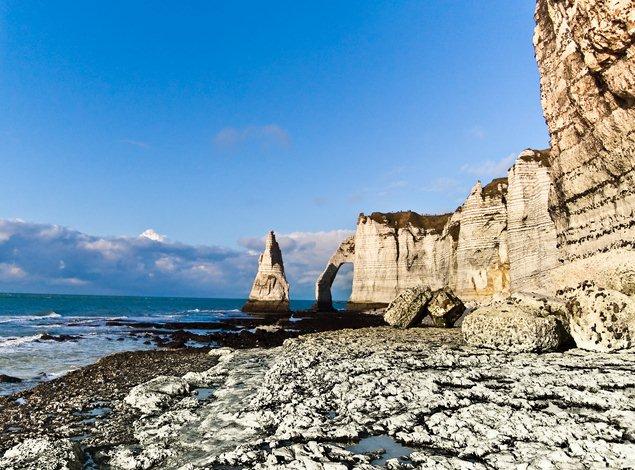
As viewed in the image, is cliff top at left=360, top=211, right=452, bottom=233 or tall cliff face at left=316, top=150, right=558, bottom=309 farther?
cliff top at left=360, top=211, right=452, bottom=233

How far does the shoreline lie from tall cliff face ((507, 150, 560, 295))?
56.4 ft

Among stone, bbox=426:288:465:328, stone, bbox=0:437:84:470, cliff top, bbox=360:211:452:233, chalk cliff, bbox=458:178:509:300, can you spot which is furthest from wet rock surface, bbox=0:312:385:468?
cliff top, bbox=360:211:452:233

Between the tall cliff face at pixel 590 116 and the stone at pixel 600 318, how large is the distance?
2235 millimetres

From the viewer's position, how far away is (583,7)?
11672 millimetres

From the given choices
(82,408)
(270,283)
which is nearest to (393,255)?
(270,283)

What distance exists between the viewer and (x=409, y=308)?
25.9 metres

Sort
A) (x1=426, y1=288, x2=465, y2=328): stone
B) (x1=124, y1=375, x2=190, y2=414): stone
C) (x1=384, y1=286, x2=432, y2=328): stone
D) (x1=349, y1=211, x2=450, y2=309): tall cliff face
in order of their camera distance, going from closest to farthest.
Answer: (x1=124, y1=375, x2=190, y2=414): stone
(x1=384, y1=286, x2=432, y2=328): stone
(x1=426, y1=288, x2=465, y2=328): stone
(x1=349, y1=211, x2=450, y2=309): tall cliff face

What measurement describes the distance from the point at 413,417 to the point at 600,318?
856 cm

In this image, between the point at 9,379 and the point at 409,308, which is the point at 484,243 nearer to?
the point at 409,308

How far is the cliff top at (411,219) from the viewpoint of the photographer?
216ft

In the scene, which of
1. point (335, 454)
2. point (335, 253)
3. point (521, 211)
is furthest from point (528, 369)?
point (335, 253)

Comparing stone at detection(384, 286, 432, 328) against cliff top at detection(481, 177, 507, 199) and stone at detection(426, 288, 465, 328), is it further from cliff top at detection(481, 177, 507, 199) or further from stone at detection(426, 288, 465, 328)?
cliff top at detection(481, 177, 507, 199)

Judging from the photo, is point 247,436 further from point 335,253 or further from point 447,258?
point 335,253

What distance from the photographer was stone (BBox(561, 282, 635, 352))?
11.6 m
